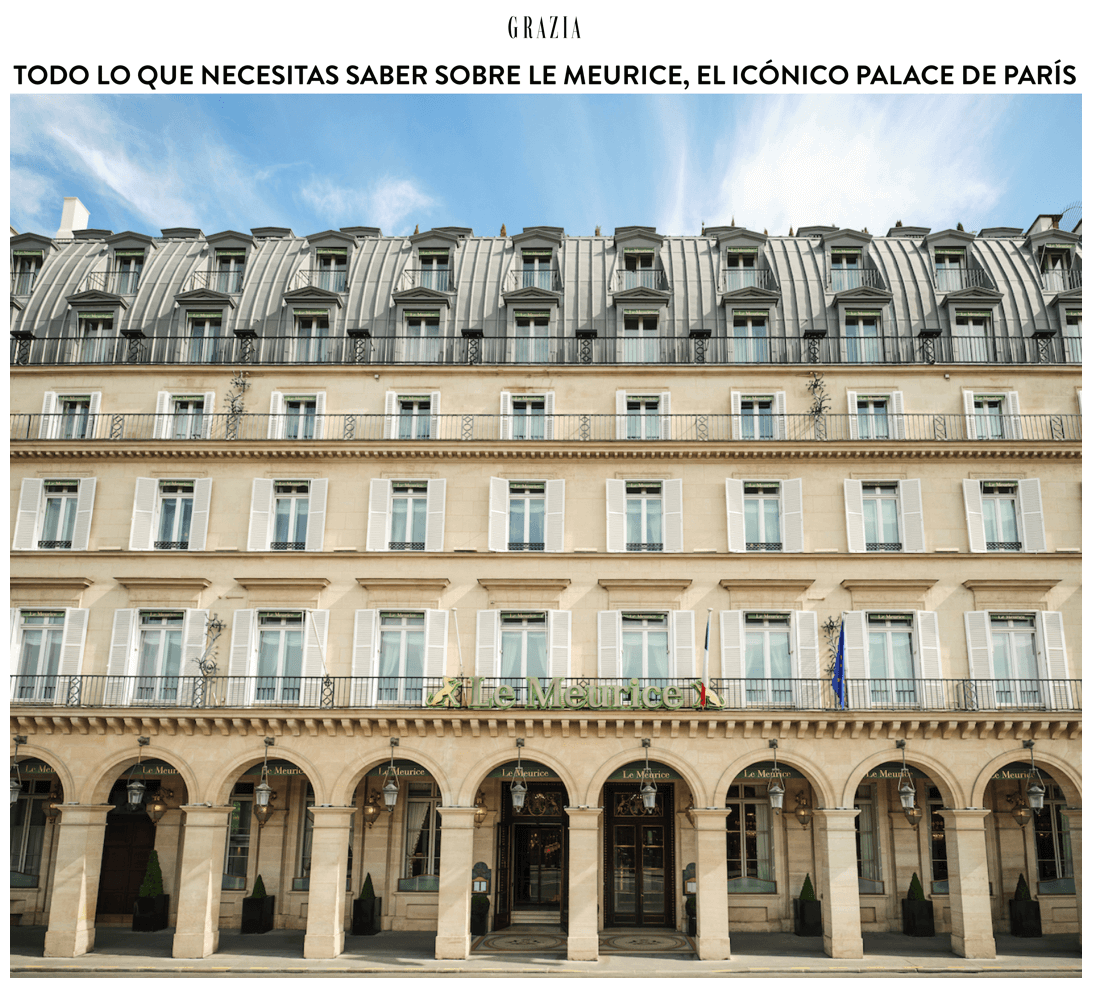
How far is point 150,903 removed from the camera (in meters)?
27.7

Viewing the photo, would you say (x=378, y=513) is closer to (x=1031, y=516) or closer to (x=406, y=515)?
(x=406, y=515)

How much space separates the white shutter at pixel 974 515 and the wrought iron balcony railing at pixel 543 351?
13.5ft

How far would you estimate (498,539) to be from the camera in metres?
28.1

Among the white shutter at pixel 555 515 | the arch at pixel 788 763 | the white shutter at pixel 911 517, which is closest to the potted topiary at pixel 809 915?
the arch at pixel 788 763

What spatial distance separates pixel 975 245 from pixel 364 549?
23073mm

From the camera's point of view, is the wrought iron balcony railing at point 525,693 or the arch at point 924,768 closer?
the arch at point 924,768

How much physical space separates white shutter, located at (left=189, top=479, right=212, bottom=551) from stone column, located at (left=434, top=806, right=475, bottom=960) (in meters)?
10.7

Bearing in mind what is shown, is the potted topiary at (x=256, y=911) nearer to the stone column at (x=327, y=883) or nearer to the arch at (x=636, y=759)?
the stone column at (x=327, y=883)

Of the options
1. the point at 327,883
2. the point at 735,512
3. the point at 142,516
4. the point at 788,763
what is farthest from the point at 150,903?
the point at 735,512

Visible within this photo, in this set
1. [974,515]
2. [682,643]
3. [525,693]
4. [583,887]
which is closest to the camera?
[583,887]

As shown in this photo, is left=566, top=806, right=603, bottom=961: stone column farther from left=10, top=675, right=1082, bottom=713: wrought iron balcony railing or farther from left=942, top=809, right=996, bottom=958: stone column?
left=942, top=809, right=996, bottom=958: stone column

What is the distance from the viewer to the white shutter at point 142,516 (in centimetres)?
2845

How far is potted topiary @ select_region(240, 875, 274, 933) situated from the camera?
27.5 meters

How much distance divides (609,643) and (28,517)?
1785 cm
